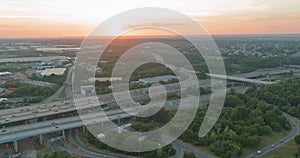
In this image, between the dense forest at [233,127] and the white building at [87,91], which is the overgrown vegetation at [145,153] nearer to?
the dense forest at [233,127]

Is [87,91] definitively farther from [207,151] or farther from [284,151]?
[284,151]

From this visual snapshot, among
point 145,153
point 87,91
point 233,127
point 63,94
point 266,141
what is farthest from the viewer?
point 63,94

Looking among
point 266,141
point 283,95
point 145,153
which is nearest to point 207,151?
point 145,153

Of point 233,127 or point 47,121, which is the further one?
point 47,121

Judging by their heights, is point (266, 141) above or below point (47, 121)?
below

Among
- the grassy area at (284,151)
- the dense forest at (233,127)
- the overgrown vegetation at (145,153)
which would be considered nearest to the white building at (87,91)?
the dense forest at (233,127)

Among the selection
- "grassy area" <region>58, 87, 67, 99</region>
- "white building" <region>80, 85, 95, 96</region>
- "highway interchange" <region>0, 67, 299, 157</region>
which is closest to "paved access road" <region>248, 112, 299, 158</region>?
"highway interchange" <region>0, 67, 299, 157</region>

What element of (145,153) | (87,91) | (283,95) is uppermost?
(87,91)

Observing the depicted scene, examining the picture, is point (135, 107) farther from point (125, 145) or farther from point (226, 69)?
point (226, 69)

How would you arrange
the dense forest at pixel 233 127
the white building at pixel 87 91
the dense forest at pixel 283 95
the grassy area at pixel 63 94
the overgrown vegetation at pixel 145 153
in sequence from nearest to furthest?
the overgrown vegetation at pixel 145 153 < the dense forest at pixel 233 127 < the dense forest at pixel 283 95 < the white building at pixel 87 91 < the grassy area at pixel 63 94
